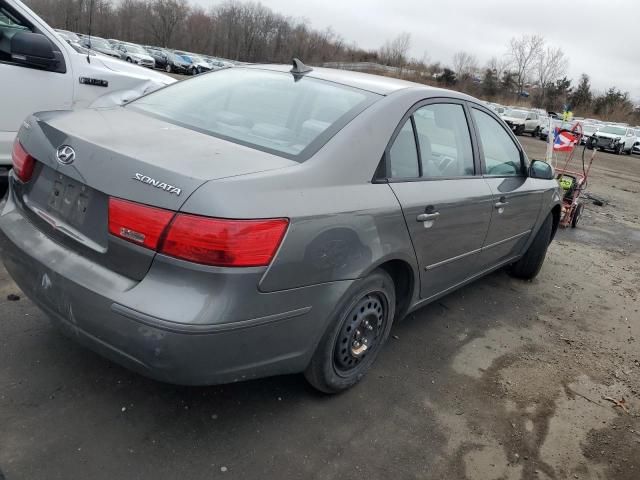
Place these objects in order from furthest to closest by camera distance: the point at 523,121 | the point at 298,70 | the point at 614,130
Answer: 1. the point at 523,121
2. the point at 614,130
3. the point at 298,70

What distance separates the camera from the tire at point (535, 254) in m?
5.03

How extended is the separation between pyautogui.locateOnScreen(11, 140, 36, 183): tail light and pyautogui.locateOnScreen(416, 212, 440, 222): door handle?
1970 millimetres

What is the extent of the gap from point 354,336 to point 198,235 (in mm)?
1173

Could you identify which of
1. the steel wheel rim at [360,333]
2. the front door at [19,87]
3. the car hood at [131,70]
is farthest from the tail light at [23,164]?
the car hood at [131,70]

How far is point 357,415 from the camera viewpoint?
2762 mm

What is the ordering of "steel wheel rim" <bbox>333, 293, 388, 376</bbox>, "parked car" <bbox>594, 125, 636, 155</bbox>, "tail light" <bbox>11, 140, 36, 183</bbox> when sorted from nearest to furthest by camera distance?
"tail light" <bbox>11, 140, 36, 183</bbox>
"steel wheel rim" <bbox>333, 293, 388, 376</bbox>
"parked car" <bbox>594, 125, 636, 155</bbox>

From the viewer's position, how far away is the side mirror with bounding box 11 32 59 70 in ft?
14.0

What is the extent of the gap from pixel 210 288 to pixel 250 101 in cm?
136

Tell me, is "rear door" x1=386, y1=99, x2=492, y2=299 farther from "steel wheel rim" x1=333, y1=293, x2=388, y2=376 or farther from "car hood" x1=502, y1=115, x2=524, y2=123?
"car hood" x1=502, y1=115, x2=524, y2=123

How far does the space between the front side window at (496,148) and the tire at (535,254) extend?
0.98 m

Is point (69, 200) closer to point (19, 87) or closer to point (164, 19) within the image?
point (19, 87)

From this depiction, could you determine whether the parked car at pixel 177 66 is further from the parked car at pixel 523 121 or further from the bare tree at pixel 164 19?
the bare tree at pixel 164 19

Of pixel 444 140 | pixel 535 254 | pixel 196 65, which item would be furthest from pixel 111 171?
pixel 196 65

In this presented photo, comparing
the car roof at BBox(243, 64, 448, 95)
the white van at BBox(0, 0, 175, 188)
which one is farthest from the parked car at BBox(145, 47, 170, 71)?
the car roof at BBox(243, 64, 448, 95)
